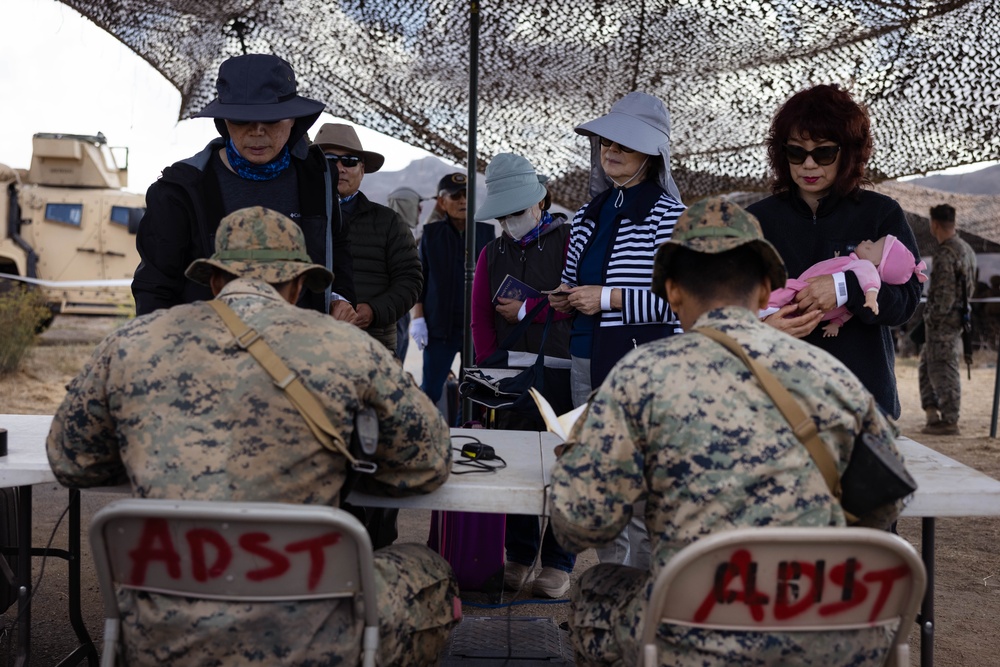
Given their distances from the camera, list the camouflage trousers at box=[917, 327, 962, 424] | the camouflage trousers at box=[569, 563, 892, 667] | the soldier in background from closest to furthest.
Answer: the camouflage trousers at box=[569, 563, 892, 667] < the soldier in background < the camouflage trousers at box=[917, 327, 962, 424]

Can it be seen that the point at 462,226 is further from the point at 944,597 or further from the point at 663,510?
the point at 663,510

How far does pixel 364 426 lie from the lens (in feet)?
6.59

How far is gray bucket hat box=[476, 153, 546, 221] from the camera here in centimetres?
386

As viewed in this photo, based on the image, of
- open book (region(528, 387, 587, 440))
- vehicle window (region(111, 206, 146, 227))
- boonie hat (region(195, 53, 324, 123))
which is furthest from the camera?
vehicle window (region(111, 206, 146, 227))

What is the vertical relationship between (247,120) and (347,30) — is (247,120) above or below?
below

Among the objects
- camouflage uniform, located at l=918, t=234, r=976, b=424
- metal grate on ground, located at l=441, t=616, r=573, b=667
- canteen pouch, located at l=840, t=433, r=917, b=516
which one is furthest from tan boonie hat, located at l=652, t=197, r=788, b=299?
camouflage uniform, located at l=918, t=234, r=976, b=424

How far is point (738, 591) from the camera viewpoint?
167 centimetres

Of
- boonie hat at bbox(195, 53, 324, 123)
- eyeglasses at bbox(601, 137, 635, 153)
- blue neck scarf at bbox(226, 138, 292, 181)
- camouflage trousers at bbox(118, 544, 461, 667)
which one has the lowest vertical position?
camouflage trousers at bbox(118, 544, 461, 667)

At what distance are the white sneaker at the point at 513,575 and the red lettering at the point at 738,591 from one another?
7.44 ft

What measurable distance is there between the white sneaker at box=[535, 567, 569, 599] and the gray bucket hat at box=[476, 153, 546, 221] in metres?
1.49

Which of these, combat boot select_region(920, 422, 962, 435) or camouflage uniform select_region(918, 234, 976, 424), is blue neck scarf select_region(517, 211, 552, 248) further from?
combat boot select_region(920, 422, 962, 435)

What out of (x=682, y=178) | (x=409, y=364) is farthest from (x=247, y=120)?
(x=409, y=364)

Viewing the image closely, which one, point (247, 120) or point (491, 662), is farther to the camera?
point (491, 662)

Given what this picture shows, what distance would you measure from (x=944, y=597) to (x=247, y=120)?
11.9 feet
